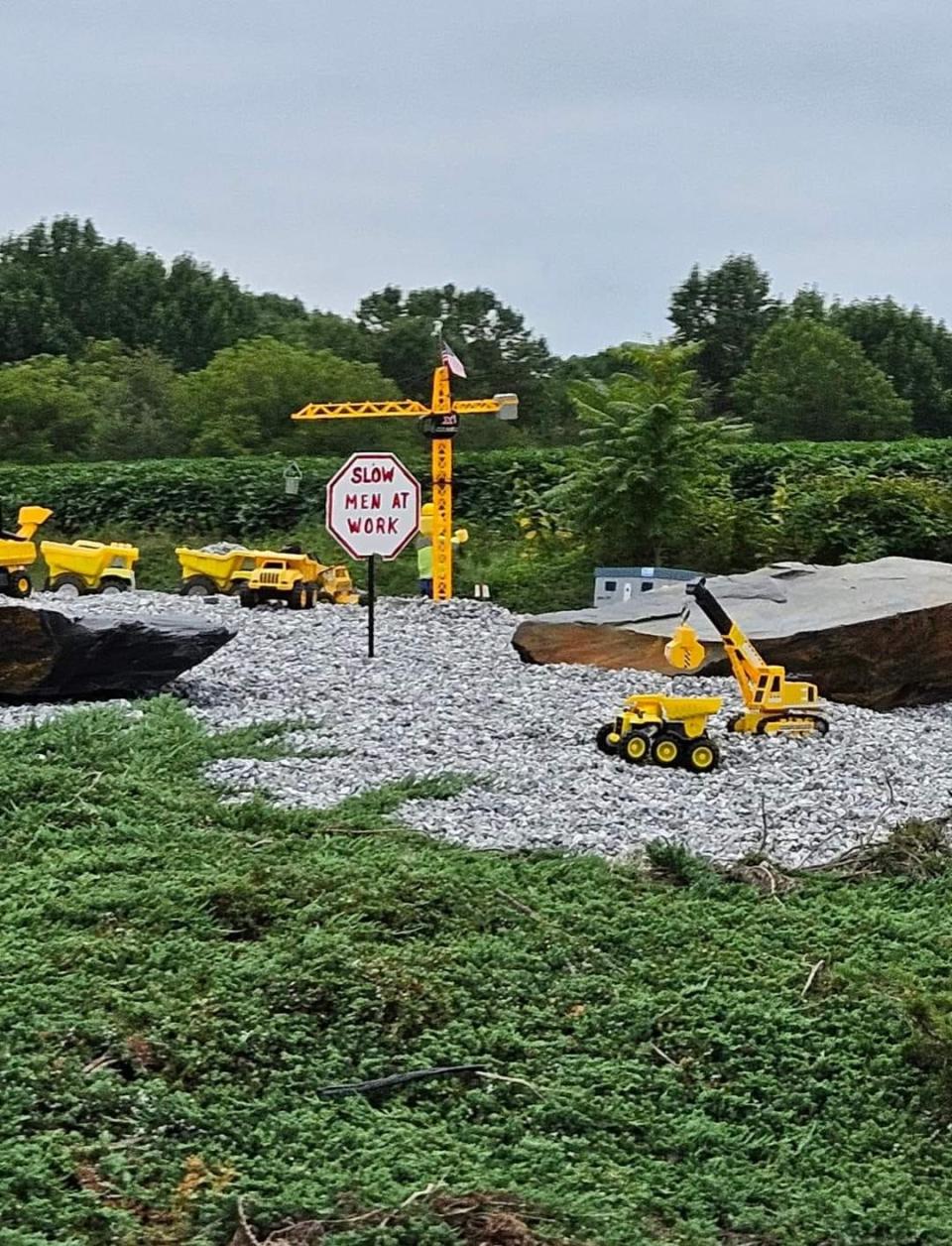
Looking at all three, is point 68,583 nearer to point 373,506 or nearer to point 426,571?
point 426,571

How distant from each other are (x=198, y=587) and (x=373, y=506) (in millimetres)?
3927

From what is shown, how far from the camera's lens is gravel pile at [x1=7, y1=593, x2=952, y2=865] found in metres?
6.77

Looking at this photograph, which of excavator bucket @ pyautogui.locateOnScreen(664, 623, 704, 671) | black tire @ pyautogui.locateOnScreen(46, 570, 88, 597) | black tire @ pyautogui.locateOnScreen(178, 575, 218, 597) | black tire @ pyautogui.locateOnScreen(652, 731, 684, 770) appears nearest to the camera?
black tire @ pyautogui.locateOnScreen(652, 731, 684, 770)

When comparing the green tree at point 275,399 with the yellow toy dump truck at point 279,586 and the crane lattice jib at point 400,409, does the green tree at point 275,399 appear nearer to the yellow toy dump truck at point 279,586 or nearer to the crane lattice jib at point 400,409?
the crane lattice jib at point 400,409

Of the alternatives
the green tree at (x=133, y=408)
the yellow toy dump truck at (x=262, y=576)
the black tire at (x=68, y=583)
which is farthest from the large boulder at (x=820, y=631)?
the green tree at (x=133, y=408)

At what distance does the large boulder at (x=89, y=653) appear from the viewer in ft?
29.5

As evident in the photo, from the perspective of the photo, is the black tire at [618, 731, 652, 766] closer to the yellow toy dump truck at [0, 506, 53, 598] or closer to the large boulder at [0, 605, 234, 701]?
the large boulder at [0, 605, 234, 701]

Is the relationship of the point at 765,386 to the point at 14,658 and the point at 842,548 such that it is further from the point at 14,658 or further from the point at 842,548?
the point at 14,658

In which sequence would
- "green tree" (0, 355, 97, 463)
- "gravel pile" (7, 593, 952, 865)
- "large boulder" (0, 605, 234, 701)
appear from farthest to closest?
1. "green tree" (0, 355, 97, 463)
2. "large boulder" (0, 605, 234, 701)
3. "gravel pile" (7, 593, 952, 865)

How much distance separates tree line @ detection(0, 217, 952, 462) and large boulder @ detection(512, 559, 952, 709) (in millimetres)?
6887

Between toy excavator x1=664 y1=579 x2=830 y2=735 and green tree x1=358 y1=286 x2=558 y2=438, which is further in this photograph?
green tree x1=358 y1=286 x2=558 y2=438

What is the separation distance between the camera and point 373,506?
11.4m

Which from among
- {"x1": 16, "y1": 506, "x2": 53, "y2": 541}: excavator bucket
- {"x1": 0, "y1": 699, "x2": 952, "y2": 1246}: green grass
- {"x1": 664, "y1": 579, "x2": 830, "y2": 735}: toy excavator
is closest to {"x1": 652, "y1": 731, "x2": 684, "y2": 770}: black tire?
{"x1": 664, "y1": 579, "x2": 830, "y2": 735}: toy excavator

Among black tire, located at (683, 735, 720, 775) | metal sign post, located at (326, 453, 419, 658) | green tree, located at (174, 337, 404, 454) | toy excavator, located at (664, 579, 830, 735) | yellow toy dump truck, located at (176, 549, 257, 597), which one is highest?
green tree, located at (174, 337, 404, 454)
